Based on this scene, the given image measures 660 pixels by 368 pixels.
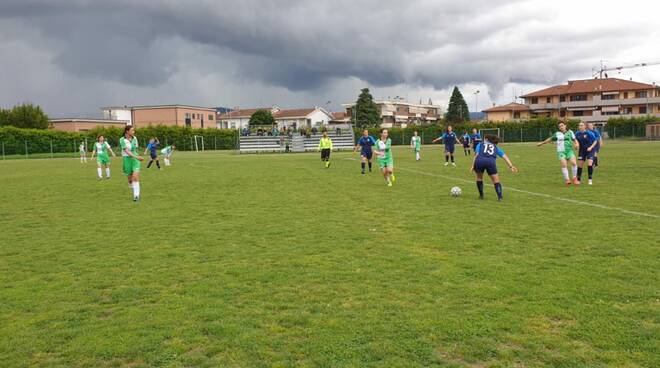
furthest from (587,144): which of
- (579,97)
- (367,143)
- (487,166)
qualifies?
(579,97)

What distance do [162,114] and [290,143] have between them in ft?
191

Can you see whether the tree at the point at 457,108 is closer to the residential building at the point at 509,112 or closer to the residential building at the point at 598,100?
the residential building at the point at 509,112

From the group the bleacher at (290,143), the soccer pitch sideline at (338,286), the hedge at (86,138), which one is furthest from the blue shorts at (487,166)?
the hedge at (86,138)

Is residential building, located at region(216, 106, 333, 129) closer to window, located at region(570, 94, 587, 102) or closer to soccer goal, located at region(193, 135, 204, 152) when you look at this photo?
soccer goal, located at region(193, 135, 204, 152)

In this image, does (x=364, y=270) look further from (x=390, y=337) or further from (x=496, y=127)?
(x=496, y=127)

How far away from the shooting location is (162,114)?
345ft

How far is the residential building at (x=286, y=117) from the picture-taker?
110750 millimetres

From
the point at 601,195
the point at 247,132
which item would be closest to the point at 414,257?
the point at 601,195

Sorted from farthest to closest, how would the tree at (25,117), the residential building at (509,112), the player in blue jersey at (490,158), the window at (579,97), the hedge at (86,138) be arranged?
the residential building at (509,112)
the window at (579,97)
the tree at (25,117)
the hedge at (86,138)
the player in blue jersey at (490,158)

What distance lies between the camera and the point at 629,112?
9062 centimetres

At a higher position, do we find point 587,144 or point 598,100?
point 598,100

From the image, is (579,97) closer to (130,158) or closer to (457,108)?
(457,108)

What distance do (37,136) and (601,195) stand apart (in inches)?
2456

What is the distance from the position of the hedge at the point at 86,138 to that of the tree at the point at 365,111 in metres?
29.8
